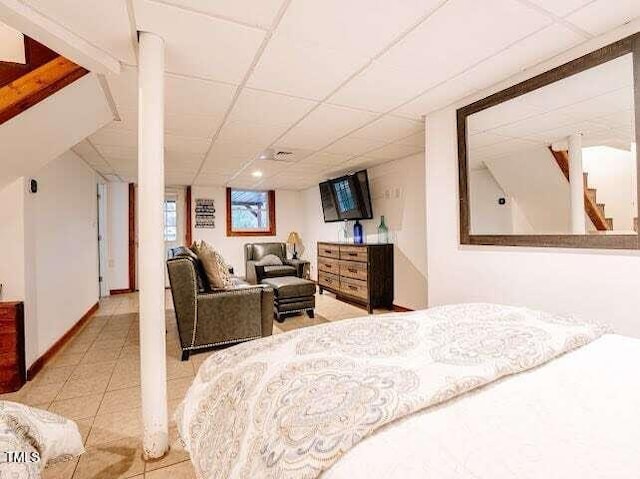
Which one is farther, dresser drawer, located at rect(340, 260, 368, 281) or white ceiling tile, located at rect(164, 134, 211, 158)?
dresser drawer, located at rect(340, 260, 368, 281)

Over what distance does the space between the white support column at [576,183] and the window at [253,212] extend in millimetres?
6329

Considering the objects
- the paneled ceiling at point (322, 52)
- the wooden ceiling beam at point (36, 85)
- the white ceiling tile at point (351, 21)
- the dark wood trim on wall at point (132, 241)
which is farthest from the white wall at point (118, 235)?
the white ceiling tile at point (351, 21)

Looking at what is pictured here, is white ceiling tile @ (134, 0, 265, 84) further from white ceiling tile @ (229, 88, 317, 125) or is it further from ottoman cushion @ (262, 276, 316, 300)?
ottoman cushion @ (262, 276, 316, 300)

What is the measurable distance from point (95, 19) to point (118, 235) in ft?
18.3

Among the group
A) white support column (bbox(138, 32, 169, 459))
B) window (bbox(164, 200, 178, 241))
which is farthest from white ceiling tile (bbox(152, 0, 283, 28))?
window (bbox(164, 200, 178, 241))

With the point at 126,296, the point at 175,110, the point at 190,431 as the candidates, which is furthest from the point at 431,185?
the point at 126,296

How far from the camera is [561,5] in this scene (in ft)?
5.07

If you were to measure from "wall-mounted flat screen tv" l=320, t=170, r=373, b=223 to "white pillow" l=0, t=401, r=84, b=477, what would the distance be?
462 cm

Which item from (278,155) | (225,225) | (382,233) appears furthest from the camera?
(225,225)

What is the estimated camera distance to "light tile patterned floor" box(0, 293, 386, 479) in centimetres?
161

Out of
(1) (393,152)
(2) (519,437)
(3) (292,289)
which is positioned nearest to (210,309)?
(3) (292,289)

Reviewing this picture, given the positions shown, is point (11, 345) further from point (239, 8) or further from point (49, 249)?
point (239, 8)

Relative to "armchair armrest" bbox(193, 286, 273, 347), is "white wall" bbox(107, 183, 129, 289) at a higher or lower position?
higher

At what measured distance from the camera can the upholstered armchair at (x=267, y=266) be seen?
5.25 m
